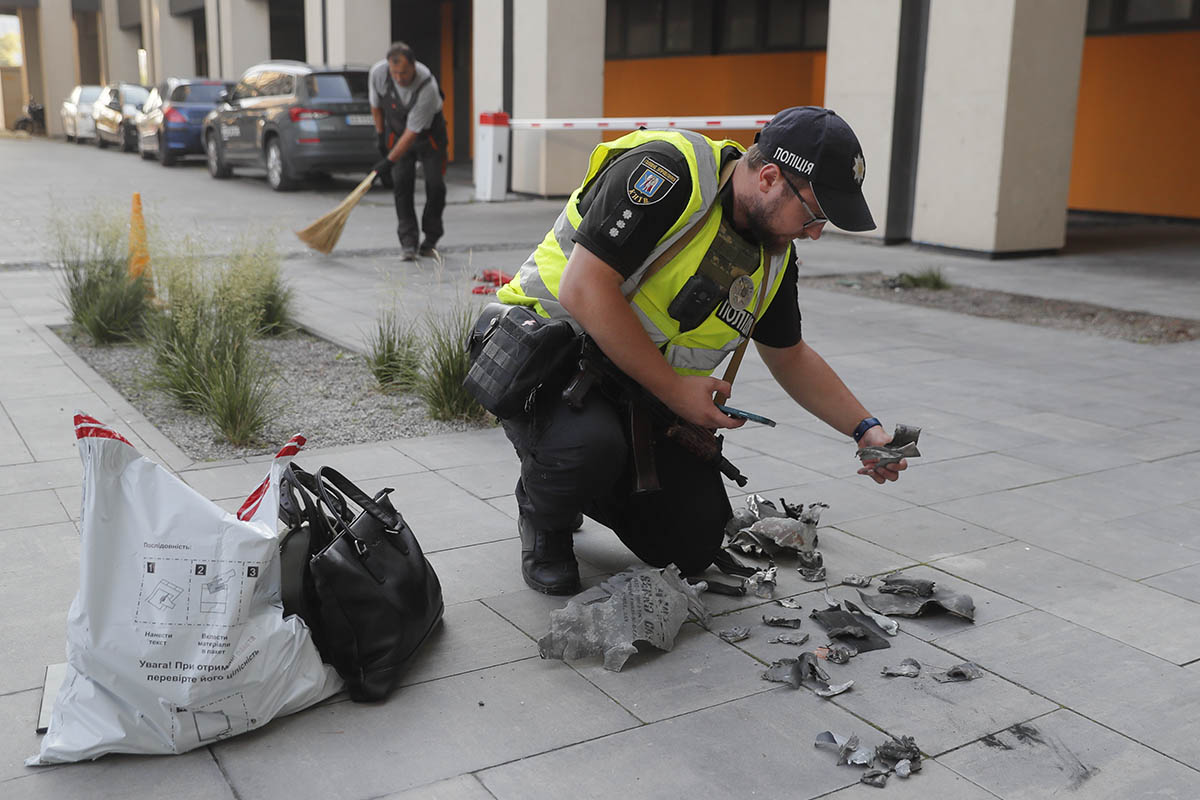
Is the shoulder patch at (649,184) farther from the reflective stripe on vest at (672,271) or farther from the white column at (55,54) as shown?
the white column at (55,54)

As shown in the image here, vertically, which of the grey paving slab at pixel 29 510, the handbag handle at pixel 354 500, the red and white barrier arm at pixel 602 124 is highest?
the red and white barrier arm at pixel 602 124

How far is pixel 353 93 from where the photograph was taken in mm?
16609

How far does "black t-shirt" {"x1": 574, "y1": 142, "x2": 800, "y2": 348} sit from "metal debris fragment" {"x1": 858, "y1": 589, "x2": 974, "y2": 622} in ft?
4.25

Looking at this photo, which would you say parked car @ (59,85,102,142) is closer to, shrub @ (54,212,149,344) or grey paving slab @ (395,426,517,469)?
shrub @ (54,212,149,344)

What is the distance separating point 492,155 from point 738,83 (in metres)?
5.76

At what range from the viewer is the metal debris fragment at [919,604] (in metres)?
3.54

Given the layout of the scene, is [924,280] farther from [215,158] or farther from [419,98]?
[215,158]

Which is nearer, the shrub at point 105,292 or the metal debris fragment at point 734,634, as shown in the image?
the metal debris fragment at point 734,634

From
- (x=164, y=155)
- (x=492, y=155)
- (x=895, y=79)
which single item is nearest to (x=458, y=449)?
(x=895, y=79)

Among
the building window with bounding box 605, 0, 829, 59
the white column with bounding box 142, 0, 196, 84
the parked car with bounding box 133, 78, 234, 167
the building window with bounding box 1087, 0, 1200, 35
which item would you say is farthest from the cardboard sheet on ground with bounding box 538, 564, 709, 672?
the white column with bounding box 142, 0, 196, 84

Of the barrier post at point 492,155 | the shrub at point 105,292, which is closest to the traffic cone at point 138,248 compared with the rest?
the shrub at point 105,292

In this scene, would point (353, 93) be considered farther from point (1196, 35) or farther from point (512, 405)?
point (512, 405)

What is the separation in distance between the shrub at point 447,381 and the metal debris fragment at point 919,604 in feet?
8.25

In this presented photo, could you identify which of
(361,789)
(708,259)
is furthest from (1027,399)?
(361,789)
